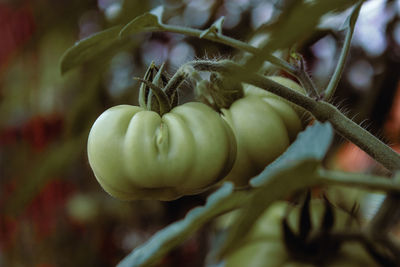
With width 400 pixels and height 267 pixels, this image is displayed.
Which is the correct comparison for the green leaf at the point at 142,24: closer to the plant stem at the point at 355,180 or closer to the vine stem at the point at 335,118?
the vine stem at the point at 335,118

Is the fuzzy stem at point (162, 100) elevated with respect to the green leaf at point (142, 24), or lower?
lower

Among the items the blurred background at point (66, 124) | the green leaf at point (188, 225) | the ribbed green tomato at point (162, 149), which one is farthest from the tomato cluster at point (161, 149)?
the blurred background at point (66, 124)

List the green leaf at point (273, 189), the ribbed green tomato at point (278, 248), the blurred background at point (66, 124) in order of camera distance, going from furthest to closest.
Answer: the blurred background at point (66, 124), the ribbed green tomato at point (278, 248), the green leaf at point (273, 189)

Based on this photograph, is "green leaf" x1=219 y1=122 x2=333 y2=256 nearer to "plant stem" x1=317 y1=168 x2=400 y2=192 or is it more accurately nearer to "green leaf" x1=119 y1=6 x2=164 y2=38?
"plant stem" x1=317 y1=168 x2=400 y2=192

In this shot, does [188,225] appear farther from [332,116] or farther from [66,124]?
[66,124]

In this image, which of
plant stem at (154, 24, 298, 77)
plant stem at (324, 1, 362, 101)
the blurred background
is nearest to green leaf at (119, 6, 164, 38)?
plant stem at (154, 24, 298, 77)

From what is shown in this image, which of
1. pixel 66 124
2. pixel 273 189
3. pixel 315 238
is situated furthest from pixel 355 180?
pixel 66 124

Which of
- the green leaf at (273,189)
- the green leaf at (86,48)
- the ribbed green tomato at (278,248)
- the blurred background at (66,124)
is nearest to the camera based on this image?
the green leaf at (273,189)

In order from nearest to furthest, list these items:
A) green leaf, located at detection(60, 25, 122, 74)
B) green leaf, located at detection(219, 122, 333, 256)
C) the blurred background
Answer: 1. green leaf, located at detection(219, 122, 333, 256)
2. green leaf, located at detection(60, 25, 122, 74)
3. the blurred background
